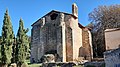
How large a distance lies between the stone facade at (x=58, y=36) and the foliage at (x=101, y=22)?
6754mm

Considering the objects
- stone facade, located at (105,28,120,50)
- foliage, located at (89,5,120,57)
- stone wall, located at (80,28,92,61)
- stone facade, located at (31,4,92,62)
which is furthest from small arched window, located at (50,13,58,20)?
stone facade, located at (105,28,120,50)

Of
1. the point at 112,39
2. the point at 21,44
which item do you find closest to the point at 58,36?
the point at 21,44

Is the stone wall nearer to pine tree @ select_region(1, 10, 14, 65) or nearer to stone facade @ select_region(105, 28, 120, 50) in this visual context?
stone facade @ select_region(105, 28, 120, 50)

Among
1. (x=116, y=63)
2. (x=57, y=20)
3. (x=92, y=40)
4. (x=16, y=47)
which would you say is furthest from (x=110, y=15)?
(x=116, y=63)

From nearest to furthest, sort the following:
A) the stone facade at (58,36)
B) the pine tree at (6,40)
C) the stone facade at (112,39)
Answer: the pine tree at (6,40), the stone facade at (112,39), the stone facade at (58,36)

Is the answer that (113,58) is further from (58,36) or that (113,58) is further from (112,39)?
(58,36)

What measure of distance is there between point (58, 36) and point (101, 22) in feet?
45.6

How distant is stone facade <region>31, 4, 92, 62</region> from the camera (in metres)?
47.5

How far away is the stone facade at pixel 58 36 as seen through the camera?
47531 mm

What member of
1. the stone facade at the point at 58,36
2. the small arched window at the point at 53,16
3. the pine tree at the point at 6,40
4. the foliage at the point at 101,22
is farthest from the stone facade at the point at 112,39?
the foliage at the point at 101,22

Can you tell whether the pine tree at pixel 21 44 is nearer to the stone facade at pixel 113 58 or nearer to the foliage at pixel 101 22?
the stone facade at pixel 113 58

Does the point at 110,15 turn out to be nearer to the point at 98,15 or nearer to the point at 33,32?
the point at 98,15

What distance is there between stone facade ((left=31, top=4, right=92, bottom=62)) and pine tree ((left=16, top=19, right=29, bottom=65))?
11.3 meters

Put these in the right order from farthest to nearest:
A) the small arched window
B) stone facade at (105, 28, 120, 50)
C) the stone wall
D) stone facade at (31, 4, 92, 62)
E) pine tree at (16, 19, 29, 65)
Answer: the stone wall < the small arched window < stone facade at (31, 4, 92, 62) < pine tree at (16, 19, 29, 65) < stone facade at (105, 28, 120, 50)
